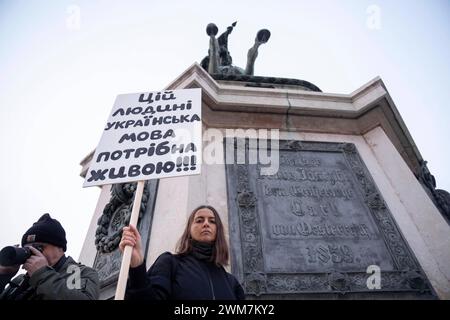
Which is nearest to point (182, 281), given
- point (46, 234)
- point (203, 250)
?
point (203, 250)

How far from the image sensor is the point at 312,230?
3.07 meters

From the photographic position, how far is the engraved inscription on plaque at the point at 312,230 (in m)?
2.69

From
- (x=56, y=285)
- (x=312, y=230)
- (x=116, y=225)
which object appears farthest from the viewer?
(x=116, y=225)

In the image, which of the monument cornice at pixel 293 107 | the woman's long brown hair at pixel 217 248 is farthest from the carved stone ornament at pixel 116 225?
the monument cornice at pixel 293 107

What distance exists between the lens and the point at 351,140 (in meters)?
4.28

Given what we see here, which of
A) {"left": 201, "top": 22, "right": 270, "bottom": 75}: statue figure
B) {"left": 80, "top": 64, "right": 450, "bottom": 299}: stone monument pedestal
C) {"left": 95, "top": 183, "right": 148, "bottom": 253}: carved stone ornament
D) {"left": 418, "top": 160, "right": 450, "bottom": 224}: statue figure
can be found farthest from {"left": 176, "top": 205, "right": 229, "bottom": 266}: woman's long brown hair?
{"left": 201, "top": 22, "right": 270, "bottom": 75}: statue figure

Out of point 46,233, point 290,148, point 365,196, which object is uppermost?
point 290,148

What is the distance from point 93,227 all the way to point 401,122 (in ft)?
16.9

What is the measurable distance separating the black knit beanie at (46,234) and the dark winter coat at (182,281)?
842 millimetres

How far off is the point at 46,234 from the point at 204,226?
47.1 inches

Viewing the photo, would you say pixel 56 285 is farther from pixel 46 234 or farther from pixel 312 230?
pixel 312 230

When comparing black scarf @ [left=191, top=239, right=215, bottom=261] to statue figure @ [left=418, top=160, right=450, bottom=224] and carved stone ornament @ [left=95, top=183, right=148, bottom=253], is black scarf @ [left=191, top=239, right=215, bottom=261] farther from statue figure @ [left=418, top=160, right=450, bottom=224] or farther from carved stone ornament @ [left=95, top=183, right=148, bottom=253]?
statue figure @ [left=418, top=160, right=450, bottom=224]
